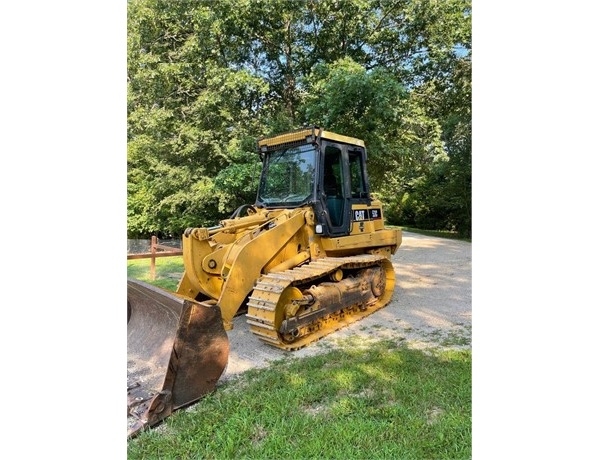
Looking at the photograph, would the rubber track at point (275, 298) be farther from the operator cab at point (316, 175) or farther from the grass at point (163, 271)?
the grass at point (163, 271)

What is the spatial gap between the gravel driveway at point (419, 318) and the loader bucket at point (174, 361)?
33cm

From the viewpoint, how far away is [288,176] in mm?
3961

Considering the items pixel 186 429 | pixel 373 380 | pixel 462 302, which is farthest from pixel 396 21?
pixel 186 429

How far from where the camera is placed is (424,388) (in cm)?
238

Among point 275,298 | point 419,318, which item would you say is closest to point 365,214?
point 419,318

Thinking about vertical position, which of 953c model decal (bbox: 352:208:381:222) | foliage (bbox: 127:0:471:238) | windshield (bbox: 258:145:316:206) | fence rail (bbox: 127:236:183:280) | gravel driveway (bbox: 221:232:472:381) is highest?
foliage (bbox: 127:0:471:238)

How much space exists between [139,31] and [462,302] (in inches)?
155

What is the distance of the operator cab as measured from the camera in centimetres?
374

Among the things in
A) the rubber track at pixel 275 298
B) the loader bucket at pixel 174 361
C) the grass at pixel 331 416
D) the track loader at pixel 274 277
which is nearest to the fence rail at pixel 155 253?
the track loader at pixel 274 277

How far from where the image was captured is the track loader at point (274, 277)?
231 cm

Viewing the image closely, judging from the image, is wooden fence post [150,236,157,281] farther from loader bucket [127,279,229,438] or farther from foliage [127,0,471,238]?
loader bucket [127,279,229,438]

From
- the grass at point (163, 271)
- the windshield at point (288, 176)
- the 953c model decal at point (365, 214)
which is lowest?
the grass at point (163, 271)

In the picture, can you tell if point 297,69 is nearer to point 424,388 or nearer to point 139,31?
point 139,31

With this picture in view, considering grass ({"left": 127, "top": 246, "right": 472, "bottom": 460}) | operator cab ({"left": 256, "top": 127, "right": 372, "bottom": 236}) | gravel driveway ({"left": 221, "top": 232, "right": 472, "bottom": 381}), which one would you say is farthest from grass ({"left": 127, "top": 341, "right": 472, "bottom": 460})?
operator cab ({"left": 256, "top": 127, "right": 372, "bottom": 236})
